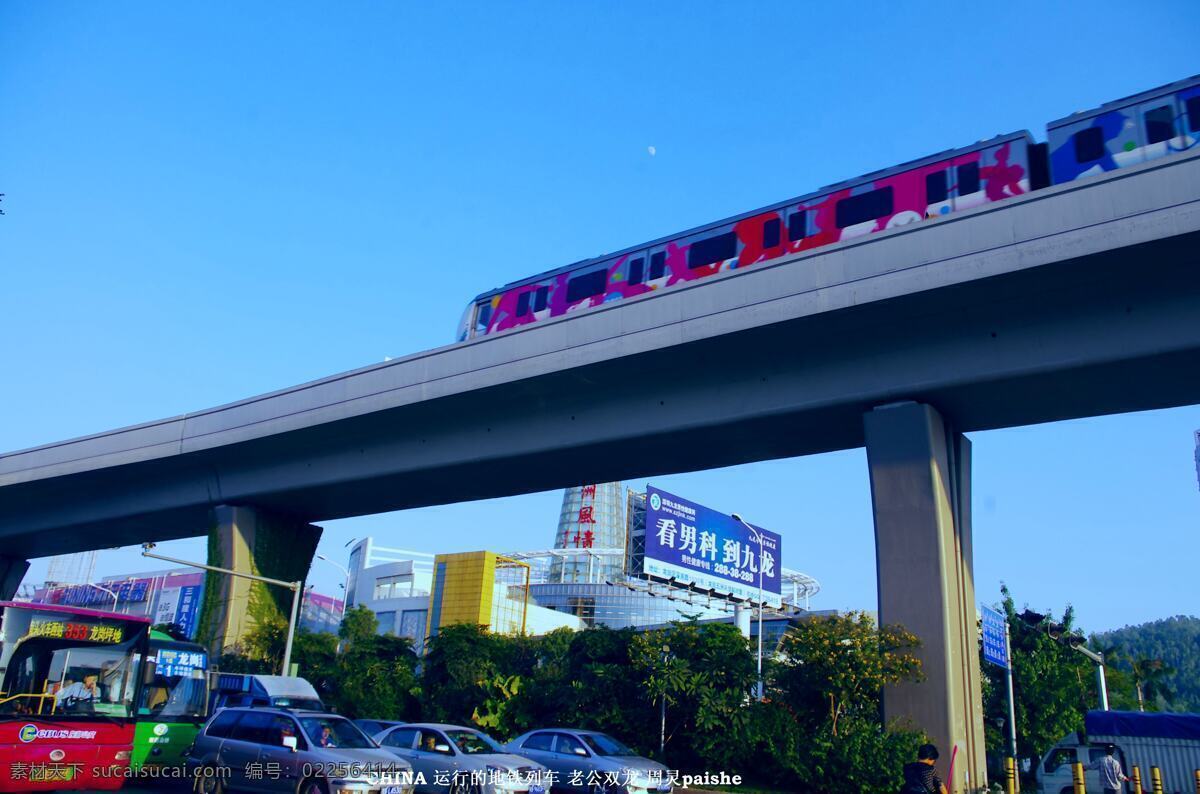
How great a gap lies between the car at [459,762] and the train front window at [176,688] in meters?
3.76

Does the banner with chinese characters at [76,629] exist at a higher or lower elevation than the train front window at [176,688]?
higher

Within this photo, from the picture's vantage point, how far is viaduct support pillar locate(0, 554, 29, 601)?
46.2 m

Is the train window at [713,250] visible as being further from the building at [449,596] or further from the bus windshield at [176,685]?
the building at [449,596]

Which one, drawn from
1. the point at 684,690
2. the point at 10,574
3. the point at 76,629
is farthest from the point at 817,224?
the point at 10,574

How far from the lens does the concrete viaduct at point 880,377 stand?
1755cm

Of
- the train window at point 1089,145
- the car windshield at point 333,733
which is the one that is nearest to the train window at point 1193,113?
the train window at point 1089,145

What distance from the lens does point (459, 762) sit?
15203mm

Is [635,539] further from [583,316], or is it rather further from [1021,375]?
[1021,375]

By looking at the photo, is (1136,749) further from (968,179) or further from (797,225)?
(797,225)

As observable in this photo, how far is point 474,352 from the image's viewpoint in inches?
989

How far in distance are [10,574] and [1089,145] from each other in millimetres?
50283

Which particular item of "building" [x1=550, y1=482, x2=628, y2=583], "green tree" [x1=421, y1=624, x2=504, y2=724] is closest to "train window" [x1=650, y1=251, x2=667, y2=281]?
"green tree" [x1=421, y1=624, x2=504, y2=724]

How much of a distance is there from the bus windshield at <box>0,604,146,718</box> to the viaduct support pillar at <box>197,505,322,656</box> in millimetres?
19005

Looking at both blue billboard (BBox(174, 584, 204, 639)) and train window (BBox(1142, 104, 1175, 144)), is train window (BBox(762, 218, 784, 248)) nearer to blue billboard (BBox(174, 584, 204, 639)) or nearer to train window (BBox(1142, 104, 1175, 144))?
train window (BBox(1142, 104, 1175, 144))
